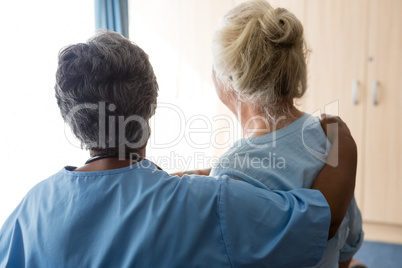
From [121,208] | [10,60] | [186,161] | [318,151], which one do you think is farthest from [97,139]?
[186,161]

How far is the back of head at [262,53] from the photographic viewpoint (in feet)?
3.20

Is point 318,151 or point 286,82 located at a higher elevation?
point 286,82

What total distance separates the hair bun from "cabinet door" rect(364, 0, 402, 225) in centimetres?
209

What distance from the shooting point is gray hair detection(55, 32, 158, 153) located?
2.72 feet

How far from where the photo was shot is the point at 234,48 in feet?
3.22

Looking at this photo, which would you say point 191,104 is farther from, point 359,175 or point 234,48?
point 234,48

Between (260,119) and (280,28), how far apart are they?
0.79 ft

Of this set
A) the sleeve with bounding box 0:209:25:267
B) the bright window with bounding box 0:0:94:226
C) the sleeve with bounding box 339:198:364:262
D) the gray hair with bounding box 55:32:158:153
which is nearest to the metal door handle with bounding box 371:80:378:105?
the sleeve with bounding box 339:198:364:262

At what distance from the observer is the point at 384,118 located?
2.82 metres

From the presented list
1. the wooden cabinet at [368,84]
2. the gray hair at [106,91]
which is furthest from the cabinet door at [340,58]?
the gray hair at [106,91]

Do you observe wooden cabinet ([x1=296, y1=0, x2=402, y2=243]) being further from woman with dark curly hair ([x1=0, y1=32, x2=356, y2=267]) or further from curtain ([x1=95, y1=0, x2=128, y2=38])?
woman with dark curly hair ([x1=0, y1=32, x2=356, y2=267])

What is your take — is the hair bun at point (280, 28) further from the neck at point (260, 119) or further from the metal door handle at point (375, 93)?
the metal door handle at point (375, 93)

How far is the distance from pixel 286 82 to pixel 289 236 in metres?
0.42

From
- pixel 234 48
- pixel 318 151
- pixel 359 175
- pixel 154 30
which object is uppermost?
pixel 154 30
